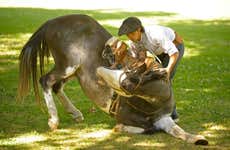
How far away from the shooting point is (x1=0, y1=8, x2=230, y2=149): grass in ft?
24.1

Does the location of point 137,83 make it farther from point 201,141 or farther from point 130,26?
point 201,141

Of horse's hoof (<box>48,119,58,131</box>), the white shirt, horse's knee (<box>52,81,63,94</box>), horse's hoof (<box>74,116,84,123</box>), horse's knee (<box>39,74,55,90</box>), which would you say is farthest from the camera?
horse's hoof (<box>74,116,84,123</box>)

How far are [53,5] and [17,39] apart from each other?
10.9 metres

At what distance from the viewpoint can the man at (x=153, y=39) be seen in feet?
23.9

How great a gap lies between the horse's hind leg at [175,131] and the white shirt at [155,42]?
975 mm

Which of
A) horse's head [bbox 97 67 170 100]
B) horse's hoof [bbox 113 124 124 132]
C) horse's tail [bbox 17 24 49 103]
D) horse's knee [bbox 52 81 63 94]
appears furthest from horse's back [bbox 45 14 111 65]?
horse's hoof [bbox 113 124 124 132]

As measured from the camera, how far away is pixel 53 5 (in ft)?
91.2

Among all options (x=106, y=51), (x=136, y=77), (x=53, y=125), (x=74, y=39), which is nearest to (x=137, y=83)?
(x=136, y=77)

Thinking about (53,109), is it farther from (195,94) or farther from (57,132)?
(195,94)

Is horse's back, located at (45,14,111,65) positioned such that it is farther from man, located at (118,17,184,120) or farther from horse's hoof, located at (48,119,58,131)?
horse's hoof, located at (48,119,58,131)

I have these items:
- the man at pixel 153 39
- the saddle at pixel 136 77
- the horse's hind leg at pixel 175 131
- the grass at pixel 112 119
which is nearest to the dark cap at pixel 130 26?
the man at pixel 153 39

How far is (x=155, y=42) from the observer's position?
24.9 feet

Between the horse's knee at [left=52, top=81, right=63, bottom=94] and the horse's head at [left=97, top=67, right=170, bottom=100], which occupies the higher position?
the horse's head at [left=97, top=67, right=170, bottom=100]

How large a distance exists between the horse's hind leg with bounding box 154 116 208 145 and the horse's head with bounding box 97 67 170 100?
1.32 feet
